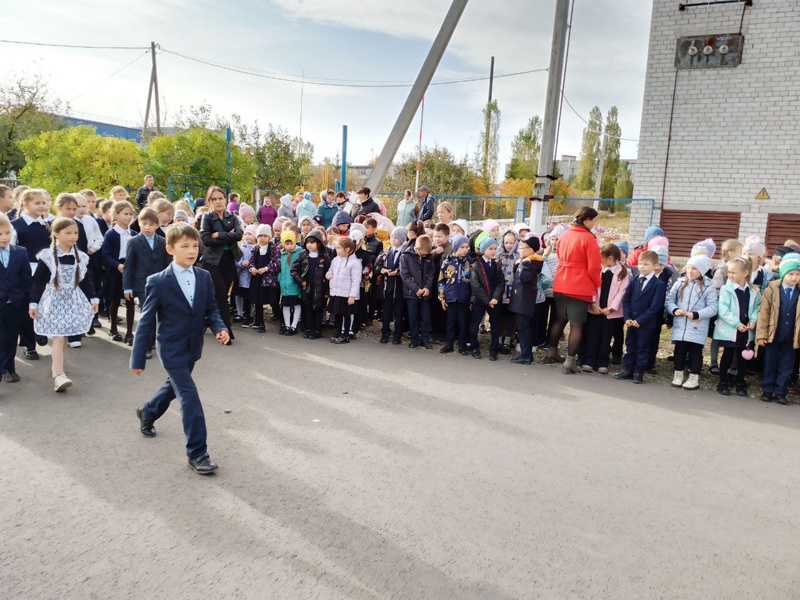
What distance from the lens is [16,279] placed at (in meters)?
5.88

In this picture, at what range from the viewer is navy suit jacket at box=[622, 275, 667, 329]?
7090 millimetres

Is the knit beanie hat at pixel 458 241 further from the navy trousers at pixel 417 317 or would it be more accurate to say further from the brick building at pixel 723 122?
the brick building at pixel 723 122

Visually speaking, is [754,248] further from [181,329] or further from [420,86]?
[181,329]

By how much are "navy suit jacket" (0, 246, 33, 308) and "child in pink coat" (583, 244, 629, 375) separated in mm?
6596

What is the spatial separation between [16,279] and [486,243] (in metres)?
5.66

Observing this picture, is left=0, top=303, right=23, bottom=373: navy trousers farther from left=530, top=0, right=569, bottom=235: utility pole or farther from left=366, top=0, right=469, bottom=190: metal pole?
left=530, top=0, right=569, bottom=235: utility pole

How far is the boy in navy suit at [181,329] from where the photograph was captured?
4117mm

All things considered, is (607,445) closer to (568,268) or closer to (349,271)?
(568,268)

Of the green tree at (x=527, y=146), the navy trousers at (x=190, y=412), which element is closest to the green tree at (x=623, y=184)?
the green tree at (x=527, y=146)

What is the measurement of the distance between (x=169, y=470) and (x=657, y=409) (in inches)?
189

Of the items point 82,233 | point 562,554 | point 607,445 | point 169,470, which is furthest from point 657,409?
point 82,233

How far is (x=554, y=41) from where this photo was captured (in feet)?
31.8

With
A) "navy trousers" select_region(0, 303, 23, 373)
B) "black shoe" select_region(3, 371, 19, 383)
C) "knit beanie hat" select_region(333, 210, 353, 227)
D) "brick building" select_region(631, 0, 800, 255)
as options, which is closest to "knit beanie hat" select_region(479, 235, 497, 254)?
"knit beanie hat" select_region(333, 210, 353, 227)

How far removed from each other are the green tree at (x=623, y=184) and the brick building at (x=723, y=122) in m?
32.3
